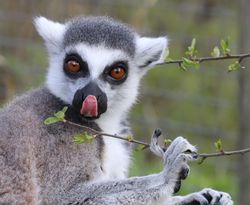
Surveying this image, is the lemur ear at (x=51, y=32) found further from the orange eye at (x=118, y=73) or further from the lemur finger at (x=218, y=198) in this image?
the lemur finger at (x=218, y=198)

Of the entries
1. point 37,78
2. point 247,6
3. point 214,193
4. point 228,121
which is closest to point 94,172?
point 214,193

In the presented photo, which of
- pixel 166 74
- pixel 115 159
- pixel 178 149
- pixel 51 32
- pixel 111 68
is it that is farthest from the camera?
pixel 166 74

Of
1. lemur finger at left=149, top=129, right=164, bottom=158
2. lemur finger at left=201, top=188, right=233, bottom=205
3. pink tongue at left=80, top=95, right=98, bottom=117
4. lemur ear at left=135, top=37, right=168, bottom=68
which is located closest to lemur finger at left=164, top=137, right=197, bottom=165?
lemur finger at left=149, top=129, right=164, bottom=158

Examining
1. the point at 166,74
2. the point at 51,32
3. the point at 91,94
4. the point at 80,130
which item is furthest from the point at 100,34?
the point at 166,74

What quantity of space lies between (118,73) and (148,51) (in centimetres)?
39

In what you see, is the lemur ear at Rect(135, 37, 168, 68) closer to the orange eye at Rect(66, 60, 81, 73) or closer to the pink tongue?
the orange eye at Rect(66, 60, 81, 73)

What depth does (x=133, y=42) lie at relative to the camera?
5.38 meters

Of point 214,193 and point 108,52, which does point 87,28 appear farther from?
point 214,193

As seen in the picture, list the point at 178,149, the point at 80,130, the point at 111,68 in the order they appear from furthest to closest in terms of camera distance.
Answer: the point at 111,68 < the point at 80,130 < the point at 178,149

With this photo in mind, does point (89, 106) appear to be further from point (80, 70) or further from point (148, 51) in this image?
point (148, 51)

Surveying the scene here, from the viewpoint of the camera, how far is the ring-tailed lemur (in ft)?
14.6

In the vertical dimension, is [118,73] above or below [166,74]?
below

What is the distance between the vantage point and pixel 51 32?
5328mm

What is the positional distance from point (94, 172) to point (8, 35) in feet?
19.7
